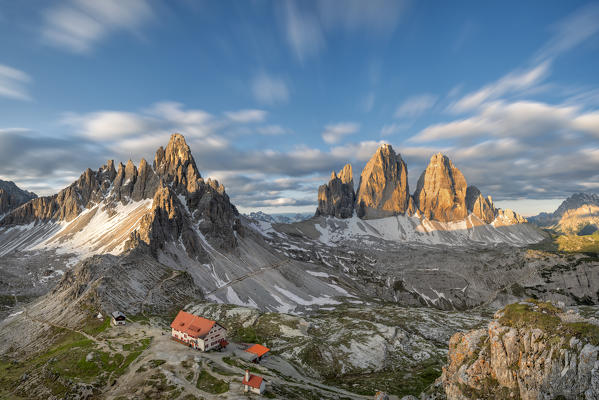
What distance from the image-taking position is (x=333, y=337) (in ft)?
361

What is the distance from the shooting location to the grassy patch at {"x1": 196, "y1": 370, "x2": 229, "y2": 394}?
2131 inches

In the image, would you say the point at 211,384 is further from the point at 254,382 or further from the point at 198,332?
the point at 198,332

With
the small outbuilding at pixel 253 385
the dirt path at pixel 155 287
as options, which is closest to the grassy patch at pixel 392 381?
the small outbuilding at pixel 253 385

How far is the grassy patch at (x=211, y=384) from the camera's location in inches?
2131

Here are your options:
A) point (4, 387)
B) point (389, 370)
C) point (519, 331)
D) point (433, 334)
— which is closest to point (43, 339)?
point (4, 387)

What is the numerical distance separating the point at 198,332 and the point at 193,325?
3078 mm

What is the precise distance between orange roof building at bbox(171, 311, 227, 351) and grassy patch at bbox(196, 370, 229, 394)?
13.2 metres

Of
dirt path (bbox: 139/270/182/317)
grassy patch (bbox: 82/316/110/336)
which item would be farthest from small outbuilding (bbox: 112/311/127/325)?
dirt path (bbox: 139/270/182/317)

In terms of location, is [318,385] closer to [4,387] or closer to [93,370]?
[93,370]

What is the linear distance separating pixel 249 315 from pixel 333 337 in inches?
1394

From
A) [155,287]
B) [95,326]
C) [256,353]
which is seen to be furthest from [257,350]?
[155,287]

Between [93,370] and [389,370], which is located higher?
[93,370]

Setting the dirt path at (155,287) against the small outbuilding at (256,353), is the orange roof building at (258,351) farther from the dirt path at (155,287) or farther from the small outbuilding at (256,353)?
the dirt path at (155,287)

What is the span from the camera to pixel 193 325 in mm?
75312
